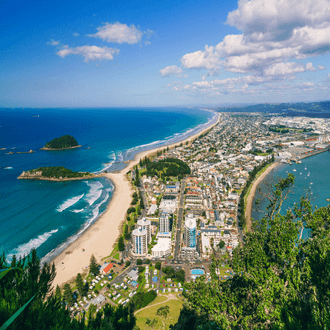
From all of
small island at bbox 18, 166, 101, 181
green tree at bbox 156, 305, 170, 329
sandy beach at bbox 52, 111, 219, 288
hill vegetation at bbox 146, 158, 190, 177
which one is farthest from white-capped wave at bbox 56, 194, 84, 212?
green tree at bbox 156, 305, 170, 329

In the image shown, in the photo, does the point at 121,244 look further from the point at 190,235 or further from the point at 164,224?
the point at 190,235

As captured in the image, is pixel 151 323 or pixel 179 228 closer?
pixel 151 323

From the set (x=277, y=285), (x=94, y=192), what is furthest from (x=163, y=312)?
(x=94, y=192)

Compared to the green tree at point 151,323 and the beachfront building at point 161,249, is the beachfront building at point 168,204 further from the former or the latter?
the green tree at point 151,323

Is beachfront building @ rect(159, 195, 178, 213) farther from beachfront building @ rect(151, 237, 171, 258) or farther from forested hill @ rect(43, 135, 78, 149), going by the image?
forested hill @ rect(43, 135, 78, 149)

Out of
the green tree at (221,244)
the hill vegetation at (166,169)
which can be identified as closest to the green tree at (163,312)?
the green tree at (221,244)

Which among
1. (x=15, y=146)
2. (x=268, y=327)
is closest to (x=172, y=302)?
(x=268, y=327)
